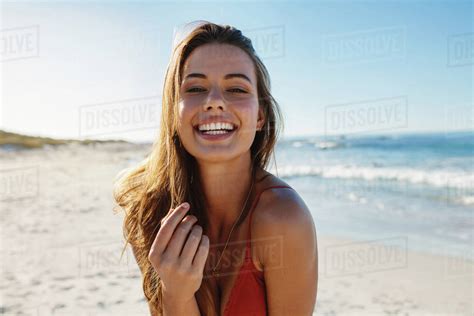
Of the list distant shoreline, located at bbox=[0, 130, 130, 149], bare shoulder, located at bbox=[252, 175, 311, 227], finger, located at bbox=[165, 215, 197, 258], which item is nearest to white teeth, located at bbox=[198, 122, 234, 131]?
bare shoulder, located at bbox=[252, 175, 311, 227]

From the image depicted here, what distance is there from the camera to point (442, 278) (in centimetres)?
641

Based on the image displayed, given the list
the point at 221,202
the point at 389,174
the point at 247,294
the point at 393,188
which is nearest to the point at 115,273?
the point at 221,202

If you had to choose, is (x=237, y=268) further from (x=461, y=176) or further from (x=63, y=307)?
(x=461, y=176)

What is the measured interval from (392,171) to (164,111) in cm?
1723

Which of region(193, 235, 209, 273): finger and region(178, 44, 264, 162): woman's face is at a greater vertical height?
region(178, 44, 264, 162): woman's face

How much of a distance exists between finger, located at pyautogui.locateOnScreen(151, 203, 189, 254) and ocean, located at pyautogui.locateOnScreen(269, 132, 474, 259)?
5.41ft

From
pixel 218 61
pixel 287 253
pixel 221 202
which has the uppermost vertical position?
pixel 218 61

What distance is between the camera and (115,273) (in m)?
6.34

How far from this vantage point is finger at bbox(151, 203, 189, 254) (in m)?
2.21

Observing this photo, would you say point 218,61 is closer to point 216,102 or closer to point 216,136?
point 216,102

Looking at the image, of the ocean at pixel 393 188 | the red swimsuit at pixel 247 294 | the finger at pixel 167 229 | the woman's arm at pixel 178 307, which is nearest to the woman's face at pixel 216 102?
the finger at pixel 167 229

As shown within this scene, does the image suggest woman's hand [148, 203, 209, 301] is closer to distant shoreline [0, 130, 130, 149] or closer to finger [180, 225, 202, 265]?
finger [180, 225, 202, 265]

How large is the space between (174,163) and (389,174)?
16.2 metres

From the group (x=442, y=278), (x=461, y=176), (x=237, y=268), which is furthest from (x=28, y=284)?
(x=461, y=176)
